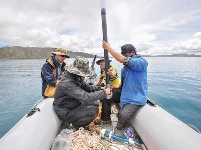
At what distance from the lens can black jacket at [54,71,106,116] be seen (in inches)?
127

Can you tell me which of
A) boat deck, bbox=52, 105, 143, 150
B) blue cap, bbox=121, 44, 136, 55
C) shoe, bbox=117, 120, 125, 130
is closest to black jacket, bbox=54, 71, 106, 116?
boat deck, bbox=52, 105, 143, 150

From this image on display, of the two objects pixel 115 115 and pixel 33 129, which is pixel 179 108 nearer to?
pixel 115 115

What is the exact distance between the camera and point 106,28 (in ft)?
10.2

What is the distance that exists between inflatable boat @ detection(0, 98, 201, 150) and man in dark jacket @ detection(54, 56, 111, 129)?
0.98 ft

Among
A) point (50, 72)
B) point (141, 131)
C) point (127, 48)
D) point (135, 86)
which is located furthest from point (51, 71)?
A: point (141, 131)

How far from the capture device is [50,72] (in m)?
5.09

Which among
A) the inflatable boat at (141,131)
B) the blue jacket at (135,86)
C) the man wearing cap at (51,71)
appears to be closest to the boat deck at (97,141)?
the inflatable boat at (141,131)

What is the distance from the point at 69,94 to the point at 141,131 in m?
1.60

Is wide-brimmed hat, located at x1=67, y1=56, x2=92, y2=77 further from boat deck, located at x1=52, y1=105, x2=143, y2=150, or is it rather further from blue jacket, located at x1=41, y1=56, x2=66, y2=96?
blue jacket, located at x1=41, y1=56, x2=66, y2=96

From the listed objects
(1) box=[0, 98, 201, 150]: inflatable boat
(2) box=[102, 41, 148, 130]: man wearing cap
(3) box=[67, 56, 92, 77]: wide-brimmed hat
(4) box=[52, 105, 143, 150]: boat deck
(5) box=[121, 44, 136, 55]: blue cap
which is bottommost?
(4) box=[52, 105, 143, 150]: boat deck

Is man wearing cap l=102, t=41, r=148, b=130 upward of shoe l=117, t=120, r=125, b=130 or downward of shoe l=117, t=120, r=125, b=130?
upward

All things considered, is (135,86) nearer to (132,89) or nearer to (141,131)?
(132,89)

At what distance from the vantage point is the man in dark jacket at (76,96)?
3225 millimetres

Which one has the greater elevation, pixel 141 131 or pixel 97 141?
pixel 141 131
